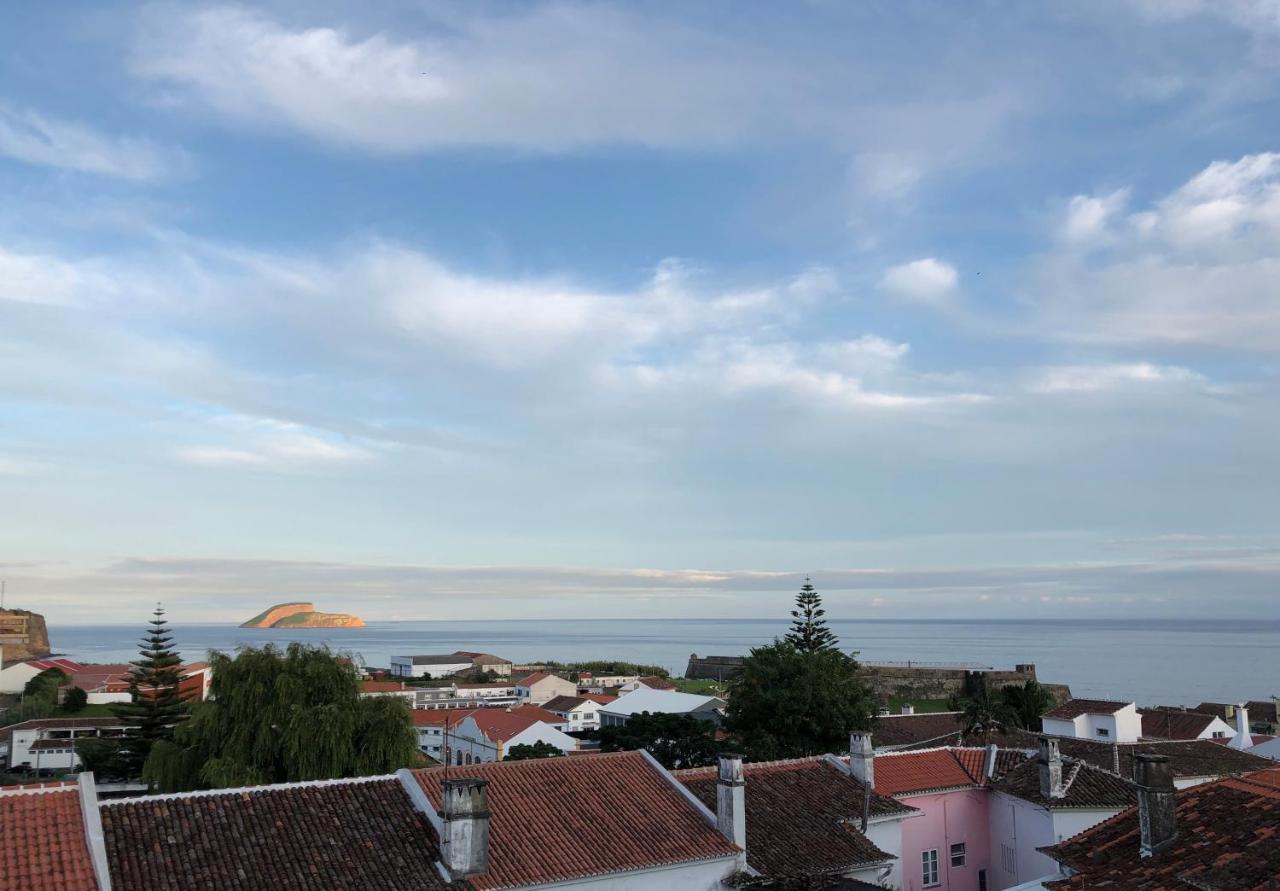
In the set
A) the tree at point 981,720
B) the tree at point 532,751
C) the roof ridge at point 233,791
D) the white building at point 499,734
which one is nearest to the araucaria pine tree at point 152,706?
the white building at point 499,734

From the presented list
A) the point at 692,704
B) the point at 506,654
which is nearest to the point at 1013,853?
the point at 692,704

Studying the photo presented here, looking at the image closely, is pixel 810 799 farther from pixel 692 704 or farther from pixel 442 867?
pixel 692 704

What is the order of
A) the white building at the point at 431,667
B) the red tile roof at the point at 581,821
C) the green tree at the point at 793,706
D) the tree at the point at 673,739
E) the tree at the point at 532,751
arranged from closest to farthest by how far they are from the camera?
the red tile roof at the point at 581,821 → the green tree at the point at 793,706 → the tree at the point at 673,739 → the tree at the point at 532,751 → the white building at the point at 431,667

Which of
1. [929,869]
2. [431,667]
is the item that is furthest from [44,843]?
[431,667]

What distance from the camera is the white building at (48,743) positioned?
50.2m

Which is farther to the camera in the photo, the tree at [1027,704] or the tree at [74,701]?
the tree at [74,701]

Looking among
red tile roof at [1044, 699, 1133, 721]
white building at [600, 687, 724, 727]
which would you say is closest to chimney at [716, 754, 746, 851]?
red tile roof at [1044, 699, 1133, 721]

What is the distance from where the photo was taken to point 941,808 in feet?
76.8

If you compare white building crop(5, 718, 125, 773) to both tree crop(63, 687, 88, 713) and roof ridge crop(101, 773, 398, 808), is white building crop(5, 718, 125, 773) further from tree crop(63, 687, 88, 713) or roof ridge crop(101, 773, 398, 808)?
roof ridge crop(101, 773, 398, 808)

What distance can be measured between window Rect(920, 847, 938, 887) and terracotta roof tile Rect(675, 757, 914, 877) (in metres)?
3.03

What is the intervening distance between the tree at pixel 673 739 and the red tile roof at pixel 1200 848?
21.1 m

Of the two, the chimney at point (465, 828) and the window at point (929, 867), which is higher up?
the chimney at point (465, 828)

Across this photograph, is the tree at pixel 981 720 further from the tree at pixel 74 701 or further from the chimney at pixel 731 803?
the tree at pixel 74 701

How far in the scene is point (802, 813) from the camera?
1855 cm
